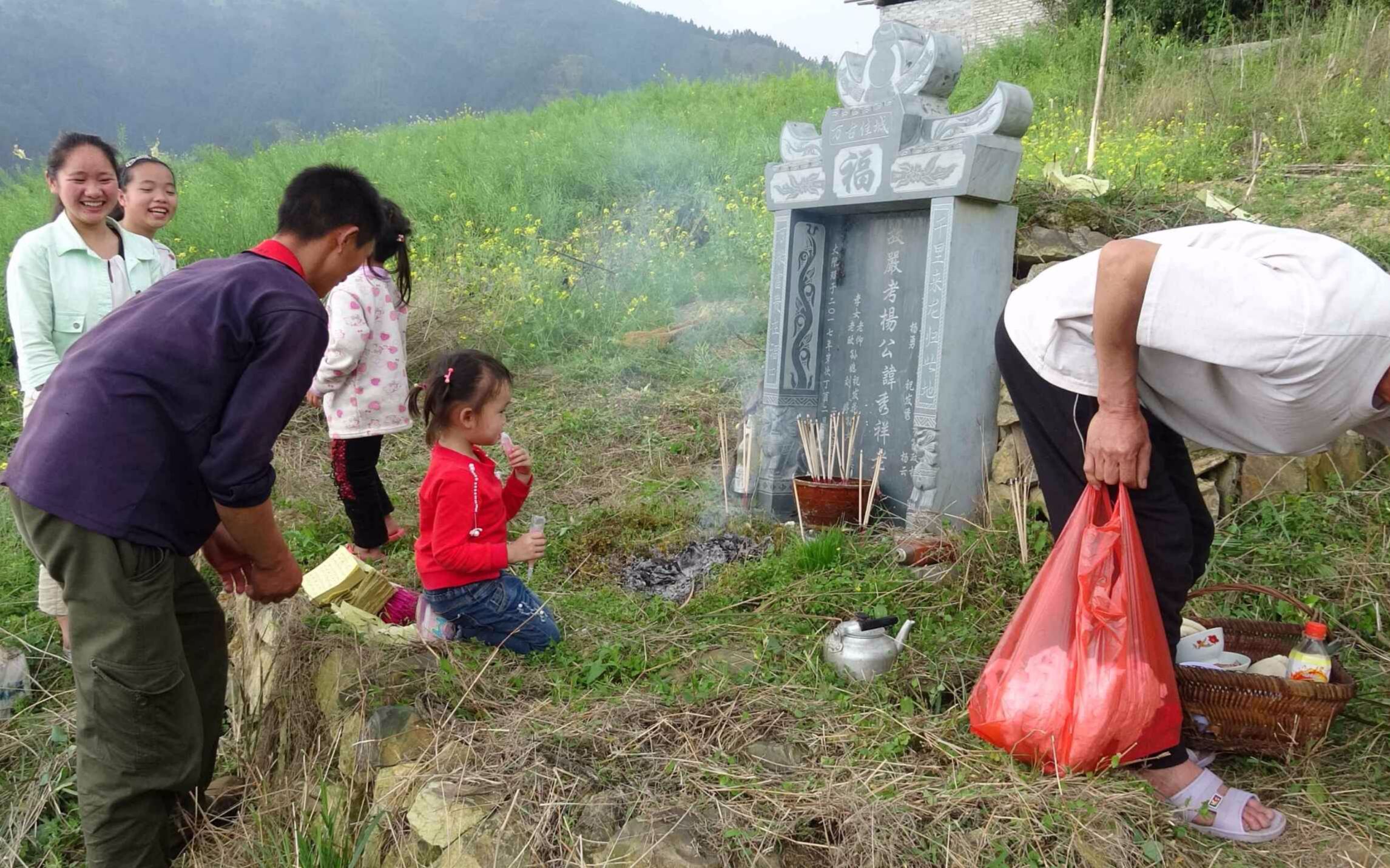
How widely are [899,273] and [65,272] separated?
3.67 metres

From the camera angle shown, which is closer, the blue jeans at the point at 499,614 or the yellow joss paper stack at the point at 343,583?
the blue jeans at the point at 499,614

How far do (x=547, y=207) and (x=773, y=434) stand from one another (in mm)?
5921

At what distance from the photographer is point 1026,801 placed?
2.12m

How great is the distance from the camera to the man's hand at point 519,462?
307 cm

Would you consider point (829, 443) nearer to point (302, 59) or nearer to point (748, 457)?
point (748, 457)

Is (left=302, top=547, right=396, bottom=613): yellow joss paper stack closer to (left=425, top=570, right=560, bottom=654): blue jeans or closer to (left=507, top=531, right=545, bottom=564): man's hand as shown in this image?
(left=425, top=570, right=560, bottom=654): blue jeans

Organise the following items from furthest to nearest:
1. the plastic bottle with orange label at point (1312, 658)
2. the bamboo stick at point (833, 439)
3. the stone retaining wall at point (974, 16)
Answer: the stone retaining wall at point (974, 16) < the bamboo stick at point (833, 439) < the plastic bottle with orange label at point (1312, 658)

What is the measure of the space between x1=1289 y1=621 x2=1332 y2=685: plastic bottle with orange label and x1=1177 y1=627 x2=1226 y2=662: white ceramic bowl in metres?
0.20

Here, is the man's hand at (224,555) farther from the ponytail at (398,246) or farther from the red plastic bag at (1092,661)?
the red plastic bag at (1092,661)

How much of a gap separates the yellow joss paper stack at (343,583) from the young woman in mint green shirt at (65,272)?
2.85ft

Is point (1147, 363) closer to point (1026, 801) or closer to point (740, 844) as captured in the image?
point (1026, 801)

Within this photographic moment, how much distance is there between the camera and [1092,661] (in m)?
2.20

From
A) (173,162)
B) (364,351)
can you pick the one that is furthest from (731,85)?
(364,351)

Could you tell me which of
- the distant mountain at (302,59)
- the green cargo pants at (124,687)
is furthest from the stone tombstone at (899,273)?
the distant mountain at (302,59)
